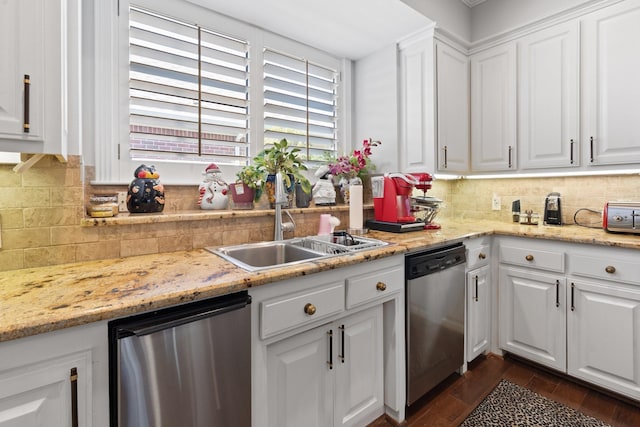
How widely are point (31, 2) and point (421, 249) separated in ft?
6.09

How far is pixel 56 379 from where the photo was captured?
2.57ft

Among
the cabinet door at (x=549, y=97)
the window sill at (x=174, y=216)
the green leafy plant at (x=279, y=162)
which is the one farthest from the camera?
the cabinet door at (x=549, y=97)

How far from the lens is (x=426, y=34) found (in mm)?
2326

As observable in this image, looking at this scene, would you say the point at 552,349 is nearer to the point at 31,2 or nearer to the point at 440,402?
the point at 440,402

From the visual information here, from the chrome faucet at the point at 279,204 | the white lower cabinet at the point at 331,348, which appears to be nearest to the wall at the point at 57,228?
the chrome faucet at the point at 279,204

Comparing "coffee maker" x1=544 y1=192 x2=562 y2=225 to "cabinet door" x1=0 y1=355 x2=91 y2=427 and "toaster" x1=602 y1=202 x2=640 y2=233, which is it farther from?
"cabinet door" x1=0 y1=355 x2=91 y2=427

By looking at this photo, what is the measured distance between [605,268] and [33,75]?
2766mm

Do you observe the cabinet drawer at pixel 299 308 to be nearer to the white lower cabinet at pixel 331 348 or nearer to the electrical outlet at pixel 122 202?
the white lower cabinet at pixel 331 348

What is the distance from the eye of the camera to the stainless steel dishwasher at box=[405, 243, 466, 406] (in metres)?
1.65

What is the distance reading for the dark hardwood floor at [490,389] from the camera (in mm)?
1668

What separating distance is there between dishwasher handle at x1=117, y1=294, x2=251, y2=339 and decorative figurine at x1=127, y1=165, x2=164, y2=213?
31.6 inches

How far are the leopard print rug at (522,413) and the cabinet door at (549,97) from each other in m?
1.57

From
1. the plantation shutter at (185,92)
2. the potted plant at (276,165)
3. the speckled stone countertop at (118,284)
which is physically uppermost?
the plantation shutter at (185,92)

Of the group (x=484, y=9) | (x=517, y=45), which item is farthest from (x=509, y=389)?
(x=484, y=9)
